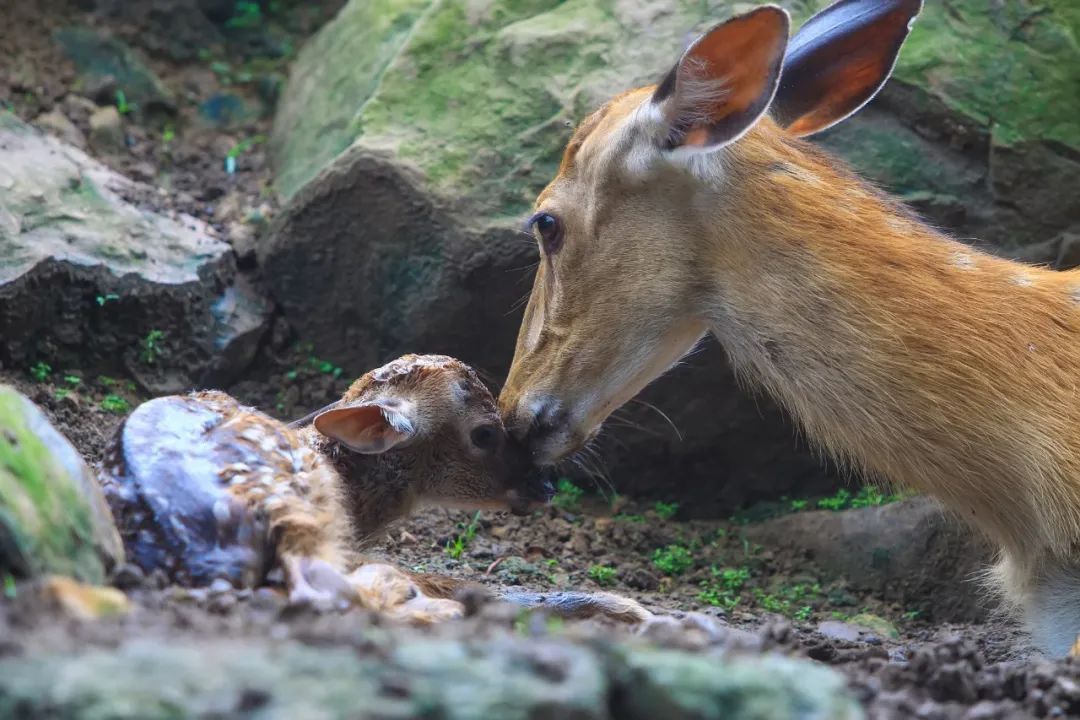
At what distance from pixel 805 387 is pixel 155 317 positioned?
3.56 meters

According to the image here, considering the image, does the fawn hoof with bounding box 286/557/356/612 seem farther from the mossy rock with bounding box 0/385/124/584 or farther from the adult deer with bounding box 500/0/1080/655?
the adult deer with bounding box 500/0/1080/655

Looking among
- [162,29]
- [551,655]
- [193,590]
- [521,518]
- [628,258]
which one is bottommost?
[521,518]

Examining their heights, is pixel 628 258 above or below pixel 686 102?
below

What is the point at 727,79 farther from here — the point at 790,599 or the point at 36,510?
the point at 36,510

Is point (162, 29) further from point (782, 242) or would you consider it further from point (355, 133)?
point (782, 242)

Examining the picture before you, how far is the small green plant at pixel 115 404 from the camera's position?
6435 millimetres

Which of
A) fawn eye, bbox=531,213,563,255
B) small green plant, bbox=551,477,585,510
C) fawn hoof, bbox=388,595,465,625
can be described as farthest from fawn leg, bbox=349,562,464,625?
small green plant, bbox=551,477,585,510

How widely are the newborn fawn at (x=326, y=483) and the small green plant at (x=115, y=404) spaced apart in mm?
1333

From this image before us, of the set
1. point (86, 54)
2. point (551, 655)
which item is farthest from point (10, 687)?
point (86, 54)

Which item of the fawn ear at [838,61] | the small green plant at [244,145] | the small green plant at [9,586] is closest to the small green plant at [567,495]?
the fawn ear at [838,61]

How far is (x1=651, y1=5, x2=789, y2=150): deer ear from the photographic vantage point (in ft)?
15.7

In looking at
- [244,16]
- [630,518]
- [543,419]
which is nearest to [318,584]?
[543,419]

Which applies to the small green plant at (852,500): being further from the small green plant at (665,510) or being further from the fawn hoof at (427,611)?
the fawn hoof at (427,611)

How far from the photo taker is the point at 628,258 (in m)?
5.14
